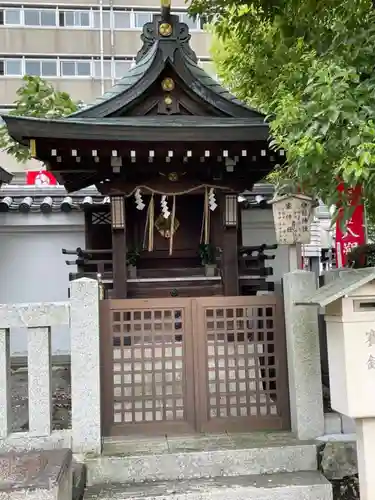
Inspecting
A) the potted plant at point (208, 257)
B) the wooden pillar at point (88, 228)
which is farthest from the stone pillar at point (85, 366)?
the wooden pillar at point (88, 228)

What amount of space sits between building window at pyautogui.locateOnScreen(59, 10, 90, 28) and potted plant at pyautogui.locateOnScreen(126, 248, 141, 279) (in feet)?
58.9

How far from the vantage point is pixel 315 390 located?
470 cm

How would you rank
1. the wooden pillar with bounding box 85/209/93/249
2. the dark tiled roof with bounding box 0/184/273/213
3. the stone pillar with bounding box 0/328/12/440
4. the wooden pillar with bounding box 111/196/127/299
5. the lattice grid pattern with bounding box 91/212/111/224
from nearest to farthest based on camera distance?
the stone pillar with bounding box 0/328/12/440 < the wooden pillar with bounding box 111/196/127/299 < the wooden pillar with bounding box 85/209/93/249 < the lattice grid pattern with bounding box 91/212/111/224 < the dark tiled roof with bounding box 0/184/273/213

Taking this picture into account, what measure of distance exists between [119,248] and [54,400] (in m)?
2.79

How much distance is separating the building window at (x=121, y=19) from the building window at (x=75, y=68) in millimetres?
2286

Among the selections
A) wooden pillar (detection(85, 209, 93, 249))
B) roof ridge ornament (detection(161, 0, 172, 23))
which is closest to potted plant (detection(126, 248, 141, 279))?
wooden pillar (detection(85, 209, 93, 249))

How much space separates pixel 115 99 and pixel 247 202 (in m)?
3.57

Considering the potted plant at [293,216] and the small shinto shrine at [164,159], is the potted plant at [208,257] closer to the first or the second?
the small shinto shrine at [164,159]

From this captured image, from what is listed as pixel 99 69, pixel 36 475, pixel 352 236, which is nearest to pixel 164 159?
pixel 352 236

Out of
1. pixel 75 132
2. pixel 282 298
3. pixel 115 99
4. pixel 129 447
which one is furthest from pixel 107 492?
pixel 115 99

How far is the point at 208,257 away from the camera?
884cm

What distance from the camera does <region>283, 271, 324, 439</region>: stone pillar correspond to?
4.68 m

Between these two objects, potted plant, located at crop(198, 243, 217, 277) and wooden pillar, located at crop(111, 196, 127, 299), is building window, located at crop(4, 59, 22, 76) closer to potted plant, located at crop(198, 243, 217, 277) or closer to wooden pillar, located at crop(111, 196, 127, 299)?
wooden pillar, located at crop(111, 196, 127, 299)

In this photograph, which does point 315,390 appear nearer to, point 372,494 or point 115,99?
point 372,494
